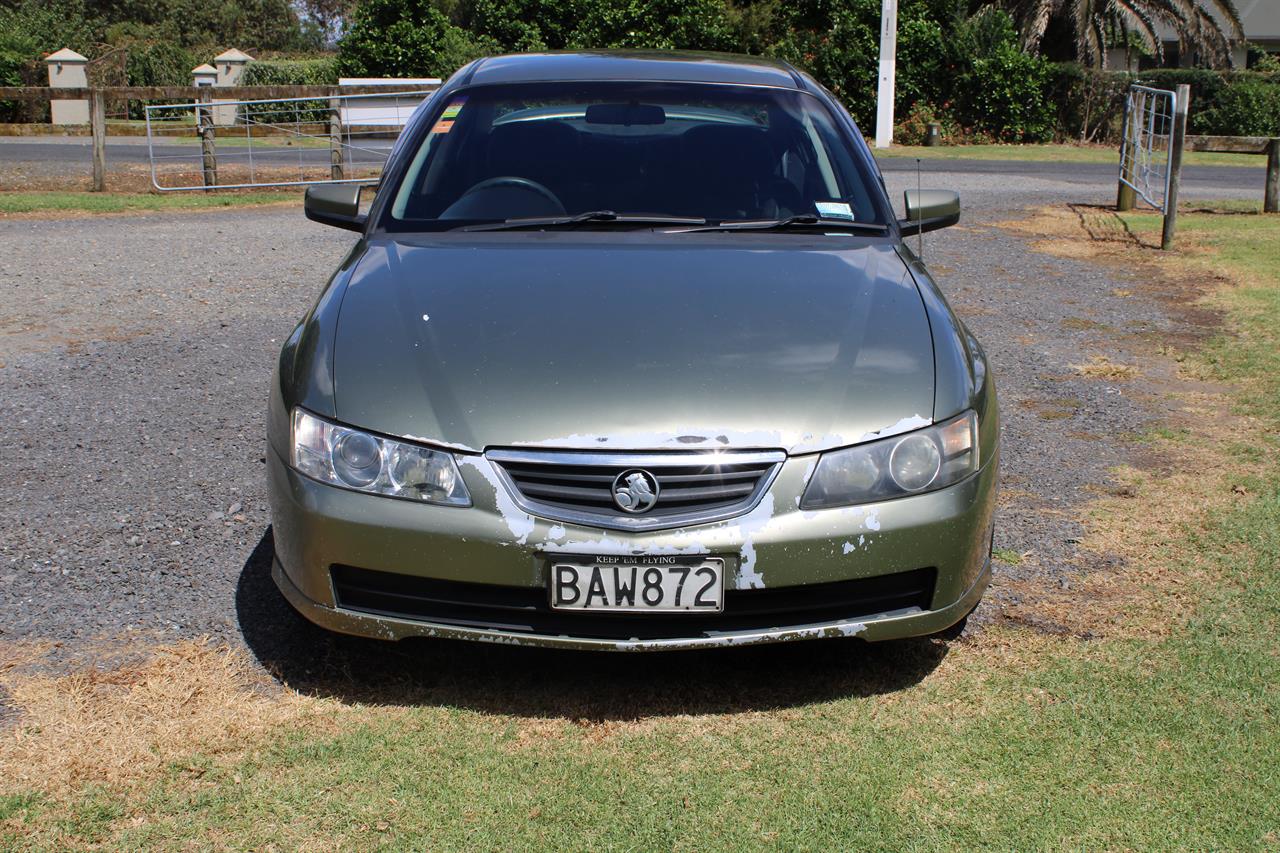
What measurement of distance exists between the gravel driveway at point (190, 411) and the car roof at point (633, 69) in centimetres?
172

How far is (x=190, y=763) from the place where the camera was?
111 inches

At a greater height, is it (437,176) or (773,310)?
(437,176)

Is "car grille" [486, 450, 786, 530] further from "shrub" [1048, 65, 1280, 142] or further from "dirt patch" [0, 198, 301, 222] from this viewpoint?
"shrub" [1048, 65, 1280, 142]

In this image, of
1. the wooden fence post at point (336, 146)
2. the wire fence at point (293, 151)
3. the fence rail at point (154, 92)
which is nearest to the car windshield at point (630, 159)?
the wire fence at point (293, 151)

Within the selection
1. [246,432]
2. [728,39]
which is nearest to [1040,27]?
[728,39]

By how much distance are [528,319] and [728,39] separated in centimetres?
2785

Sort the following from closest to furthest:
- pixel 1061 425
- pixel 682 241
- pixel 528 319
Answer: pixel 528 319
pixel 682 241
pixel 1061 425

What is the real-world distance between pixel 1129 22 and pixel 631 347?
106 ft

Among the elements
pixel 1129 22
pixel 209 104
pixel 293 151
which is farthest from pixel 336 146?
pixel 1129 22

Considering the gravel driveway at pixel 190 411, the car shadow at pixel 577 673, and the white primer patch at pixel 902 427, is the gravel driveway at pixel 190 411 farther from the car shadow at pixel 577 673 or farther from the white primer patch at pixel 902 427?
the white primer patch at pixel 902 427

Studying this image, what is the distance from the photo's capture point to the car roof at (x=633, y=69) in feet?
14.9

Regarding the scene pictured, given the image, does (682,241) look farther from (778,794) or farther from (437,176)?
(778,794)

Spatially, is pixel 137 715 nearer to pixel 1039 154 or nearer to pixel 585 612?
pixel 585 612

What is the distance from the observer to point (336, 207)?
4.36 meters
